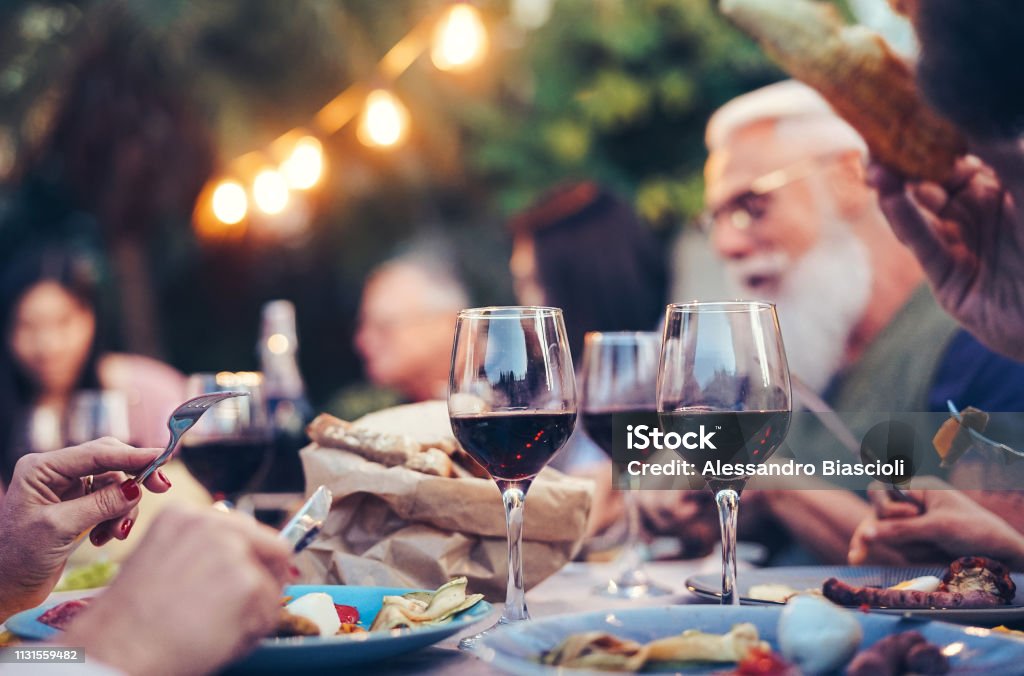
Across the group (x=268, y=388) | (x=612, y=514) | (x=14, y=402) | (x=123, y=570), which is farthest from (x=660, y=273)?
(x=123, y=570)

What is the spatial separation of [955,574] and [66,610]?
783 millimetres

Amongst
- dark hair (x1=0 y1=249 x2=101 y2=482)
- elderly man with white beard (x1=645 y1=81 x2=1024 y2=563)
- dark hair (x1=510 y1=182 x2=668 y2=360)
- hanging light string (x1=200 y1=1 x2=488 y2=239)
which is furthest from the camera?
hanging light string (x1=200 y1=1 x2=488 y2=239)

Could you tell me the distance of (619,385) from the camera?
54.5 inches

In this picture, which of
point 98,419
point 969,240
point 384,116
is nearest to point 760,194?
point 969,240

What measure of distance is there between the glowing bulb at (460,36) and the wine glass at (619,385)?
2.58 m

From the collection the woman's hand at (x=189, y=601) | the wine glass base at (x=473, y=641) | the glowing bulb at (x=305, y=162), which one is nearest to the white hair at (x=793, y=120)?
the glowing bulb at (x=305, y=162)

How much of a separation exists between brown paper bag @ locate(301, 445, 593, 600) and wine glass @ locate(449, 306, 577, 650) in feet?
0.34

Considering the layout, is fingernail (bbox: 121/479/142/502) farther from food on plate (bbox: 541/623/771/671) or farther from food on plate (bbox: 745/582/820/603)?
food on plate (bbox: 745/582/820/603)

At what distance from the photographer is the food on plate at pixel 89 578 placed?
125cm

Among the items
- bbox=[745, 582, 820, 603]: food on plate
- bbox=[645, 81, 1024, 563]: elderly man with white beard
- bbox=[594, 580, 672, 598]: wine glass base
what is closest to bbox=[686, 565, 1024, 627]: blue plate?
bbox=[745, 582, 820, 603]: food on plate

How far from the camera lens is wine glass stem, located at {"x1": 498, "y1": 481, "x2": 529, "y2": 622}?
891 millimetres

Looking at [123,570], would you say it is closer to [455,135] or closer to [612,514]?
[612,514]

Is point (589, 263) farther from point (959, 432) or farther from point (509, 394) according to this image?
point (509, 394)

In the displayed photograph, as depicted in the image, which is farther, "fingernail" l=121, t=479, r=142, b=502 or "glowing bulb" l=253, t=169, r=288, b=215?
"glowing bulb" l=253, t=169, r=288, b=215
